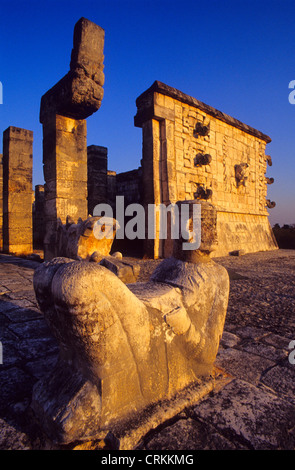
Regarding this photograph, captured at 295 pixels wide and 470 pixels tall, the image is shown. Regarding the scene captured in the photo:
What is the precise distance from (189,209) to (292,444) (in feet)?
4.22

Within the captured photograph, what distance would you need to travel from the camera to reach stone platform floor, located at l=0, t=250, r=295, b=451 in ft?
4.14

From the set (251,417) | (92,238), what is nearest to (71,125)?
(92,238)

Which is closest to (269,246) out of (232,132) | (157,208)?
(232,132)

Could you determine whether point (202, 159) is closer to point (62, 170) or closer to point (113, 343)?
point (62, 170)

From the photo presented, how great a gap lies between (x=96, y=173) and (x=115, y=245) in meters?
2.73

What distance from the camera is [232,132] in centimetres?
1062

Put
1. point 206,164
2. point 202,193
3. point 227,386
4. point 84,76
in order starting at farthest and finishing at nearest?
point 206,164 < point 202,193 < point 84,76 < point 227,386

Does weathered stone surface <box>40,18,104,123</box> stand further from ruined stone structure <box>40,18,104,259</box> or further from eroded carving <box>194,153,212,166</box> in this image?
eroded carving <box>194,153,212,166</box>

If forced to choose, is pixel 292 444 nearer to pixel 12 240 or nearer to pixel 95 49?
pixel 95 49

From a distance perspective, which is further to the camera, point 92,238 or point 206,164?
point 206,164

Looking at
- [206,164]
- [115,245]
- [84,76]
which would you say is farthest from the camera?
[115,245]

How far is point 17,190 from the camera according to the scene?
9.31m
